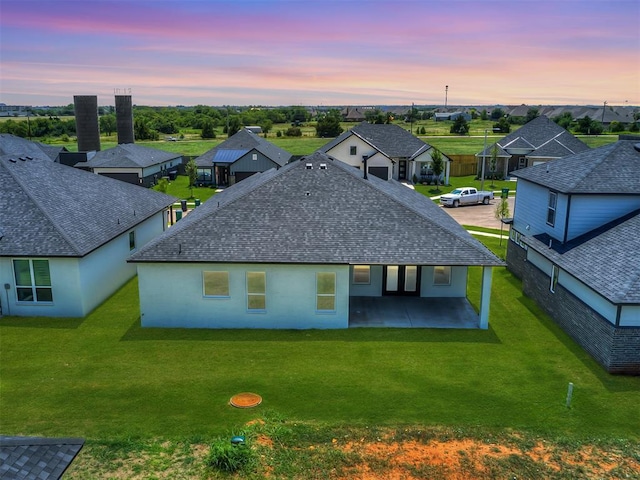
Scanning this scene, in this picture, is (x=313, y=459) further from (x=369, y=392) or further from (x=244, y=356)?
(x=244, y=356)

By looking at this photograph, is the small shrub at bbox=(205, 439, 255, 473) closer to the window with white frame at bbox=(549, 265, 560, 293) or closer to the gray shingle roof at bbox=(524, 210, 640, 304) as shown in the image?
the gray shingle roof at bbox=(524, 210, 640, 304)


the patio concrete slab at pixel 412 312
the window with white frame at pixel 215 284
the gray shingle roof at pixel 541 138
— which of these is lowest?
the patio concrete slab at pixel 412 312

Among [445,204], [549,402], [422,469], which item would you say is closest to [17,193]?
[422,469]

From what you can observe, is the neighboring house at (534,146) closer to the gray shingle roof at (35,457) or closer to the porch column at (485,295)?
the porch column at (485,295)

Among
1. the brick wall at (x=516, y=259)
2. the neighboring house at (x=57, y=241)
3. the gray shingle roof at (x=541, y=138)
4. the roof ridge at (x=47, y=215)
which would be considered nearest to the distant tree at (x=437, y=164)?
the gray shingle roof at (x=541, y=138)

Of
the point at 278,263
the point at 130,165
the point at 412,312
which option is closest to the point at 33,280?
the point at 278,263

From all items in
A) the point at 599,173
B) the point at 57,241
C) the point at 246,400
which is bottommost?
the point at 246,400

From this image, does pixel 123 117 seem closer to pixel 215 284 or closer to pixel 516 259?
pixel 215 284

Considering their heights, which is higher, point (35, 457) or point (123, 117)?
point (123, 117)
